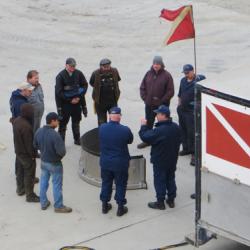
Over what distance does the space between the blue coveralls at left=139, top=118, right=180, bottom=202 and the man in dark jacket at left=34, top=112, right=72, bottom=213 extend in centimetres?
114

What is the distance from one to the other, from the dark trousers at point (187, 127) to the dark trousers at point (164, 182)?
1.65 metres

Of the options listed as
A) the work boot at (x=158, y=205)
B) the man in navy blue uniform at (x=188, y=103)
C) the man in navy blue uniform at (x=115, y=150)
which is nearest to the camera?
the man in navy blue uniform at (x=115, y=150)

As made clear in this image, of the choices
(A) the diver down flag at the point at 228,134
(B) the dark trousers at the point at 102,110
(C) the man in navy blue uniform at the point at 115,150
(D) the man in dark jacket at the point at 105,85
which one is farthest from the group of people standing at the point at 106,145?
(A) the diver down flag at the point at 228,134

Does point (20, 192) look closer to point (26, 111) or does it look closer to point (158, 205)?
point (26, 111)

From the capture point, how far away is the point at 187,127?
454 inches

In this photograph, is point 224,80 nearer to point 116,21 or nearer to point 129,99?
point 129,99

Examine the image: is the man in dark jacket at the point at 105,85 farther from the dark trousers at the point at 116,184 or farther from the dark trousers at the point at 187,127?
the dark trousers at the point at 116,184

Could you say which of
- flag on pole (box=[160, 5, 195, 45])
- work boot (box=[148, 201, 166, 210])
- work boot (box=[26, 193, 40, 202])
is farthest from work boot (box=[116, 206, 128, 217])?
flag on pole (box=[160, 5, 195, 45])

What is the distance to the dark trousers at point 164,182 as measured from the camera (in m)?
9.73

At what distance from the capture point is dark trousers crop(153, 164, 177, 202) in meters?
9.73

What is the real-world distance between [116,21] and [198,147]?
13.9 meters

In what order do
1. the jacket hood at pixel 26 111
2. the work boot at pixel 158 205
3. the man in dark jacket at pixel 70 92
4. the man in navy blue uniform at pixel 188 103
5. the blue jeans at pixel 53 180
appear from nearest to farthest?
the blue jeans at pixel 53 180 → the jacket hood at pixel 26 111 → the work boot at pixel 158 205 → the man in navy blue uniform at pixel 188 103 → the man in dark jacket at pixel 70 92

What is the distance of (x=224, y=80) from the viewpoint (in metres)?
8.13

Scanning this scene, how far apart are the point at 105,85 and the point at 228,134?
184 inches
